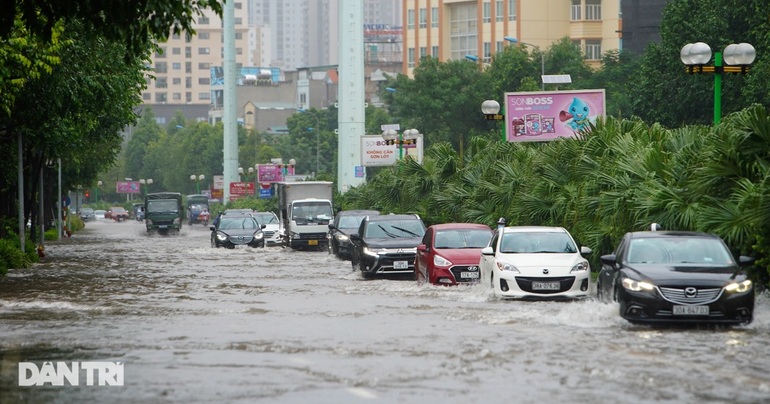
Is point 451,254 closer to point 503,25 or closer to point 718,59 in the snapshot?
point 718,59

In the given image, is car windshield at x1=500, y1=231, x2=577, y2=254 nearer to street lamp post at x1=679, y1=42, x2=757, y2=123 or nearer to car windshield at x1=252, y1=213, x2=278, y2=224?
street lamp post at x1=679, y1=42, x2=757, y2=123

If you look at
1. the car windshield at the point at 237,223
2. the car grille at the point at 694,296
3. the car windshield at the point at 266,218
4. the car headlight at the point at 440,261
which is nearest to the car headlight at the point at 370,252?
the car headlight at the point at 440,261

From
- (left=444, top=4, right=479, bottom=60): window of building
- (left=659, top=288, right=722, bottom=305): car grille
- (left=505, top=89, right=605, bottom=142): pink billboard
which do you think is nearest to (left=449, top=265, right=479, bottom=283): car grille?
(left=659, top=288, right=722, bottom=305): car grille

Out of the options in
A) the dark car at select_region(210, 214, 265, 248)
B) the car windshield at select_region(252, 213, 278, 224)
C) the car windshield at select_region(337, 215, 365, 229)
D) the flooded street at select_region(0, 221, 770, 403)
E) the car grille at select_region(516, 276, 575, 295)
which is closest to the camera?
the flooded street at select_region(0, 221, 770, 403)

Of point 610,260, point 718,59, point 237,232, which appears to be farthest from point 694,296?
point 237,232

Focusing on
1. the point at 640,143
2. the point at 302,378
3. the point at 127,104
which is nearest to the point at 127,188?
the point at 127,104

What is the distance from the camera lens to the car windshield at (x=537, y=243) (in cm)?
2428

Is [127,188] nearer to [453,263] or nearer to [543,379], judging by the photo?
[453,263]

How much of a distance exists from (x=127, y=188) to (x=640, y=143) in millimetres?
151964

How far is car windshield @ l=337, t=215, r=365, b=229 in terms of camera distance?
150 ft

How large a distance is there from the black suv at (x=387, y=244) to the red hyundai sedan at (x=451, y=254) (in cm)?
172

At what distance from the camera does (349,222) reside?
46.1 metres

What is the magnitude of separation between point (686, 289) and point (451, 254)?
1020 centimetres

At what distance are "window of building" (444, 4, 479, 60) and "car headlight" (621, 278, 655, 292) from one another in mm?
110882
